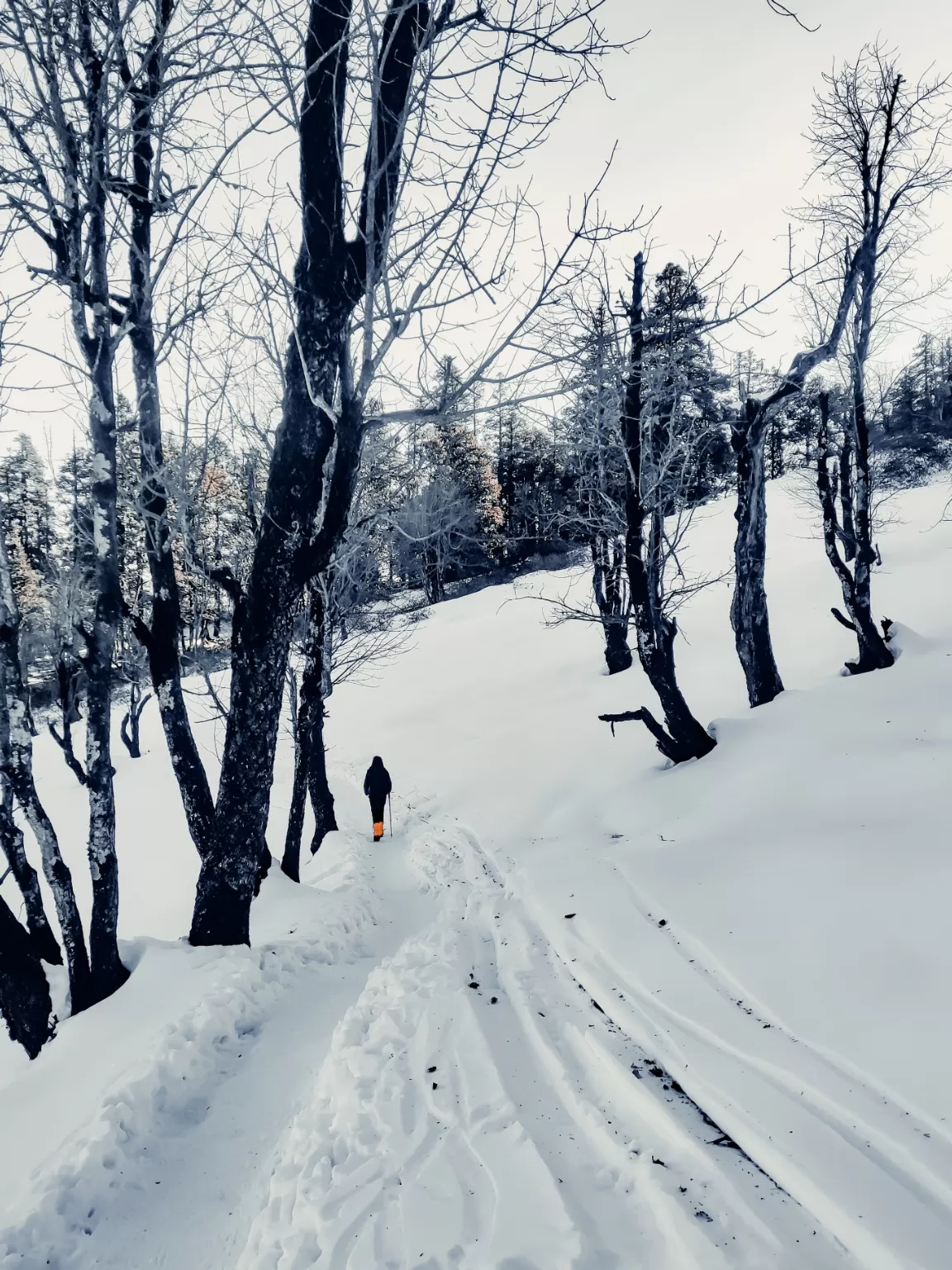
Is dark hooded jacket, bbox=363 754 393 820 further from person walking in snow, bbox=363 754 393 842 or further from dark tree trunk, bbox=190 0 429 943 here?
dark tree trunk, bbox=190 0 429 943

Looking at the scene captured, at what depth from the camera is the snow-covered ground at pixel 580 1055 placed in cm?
259

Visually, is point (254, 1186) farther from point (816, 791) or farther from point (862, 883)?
point (816, 791)

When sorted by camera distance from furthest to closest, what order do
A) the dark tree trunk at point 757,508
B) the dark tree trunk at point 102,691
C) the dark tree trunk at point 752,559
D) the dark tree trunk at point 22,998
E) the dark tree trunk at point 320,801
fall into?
1. the dark tree trunk at point 320,801
2. the dark tree trunk at point 752,559
3. the dark tree trunk at point 757,508
4. the dark tree trunk at point 102,691
5. the dark tree trunk at point 22,998

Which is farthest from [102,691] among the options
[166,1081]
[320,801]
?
[320,801]

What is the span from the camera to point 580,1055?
3.73 metres

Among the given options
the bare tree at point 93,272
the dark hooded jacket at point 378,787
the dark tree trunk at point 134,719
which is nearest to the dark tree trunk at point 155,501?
the bare tree at point 93,272

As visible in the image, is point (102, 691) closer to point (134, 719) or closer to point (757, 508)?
point (757, 508)

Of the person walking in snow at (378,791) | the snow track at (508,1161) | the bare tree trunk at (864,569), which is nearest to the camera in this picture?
the snow track at (508,1161)

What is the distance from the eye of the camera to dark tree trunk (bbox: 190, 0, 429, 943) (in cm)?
396

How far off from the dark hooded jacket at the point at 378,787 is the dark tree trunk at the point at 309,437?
6.35m

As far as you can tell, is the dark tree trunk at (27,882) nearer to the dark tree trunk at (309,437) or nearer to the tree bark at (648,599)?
the dark tree trunk at (309,437)

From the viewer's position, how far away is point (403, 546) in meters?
34.1

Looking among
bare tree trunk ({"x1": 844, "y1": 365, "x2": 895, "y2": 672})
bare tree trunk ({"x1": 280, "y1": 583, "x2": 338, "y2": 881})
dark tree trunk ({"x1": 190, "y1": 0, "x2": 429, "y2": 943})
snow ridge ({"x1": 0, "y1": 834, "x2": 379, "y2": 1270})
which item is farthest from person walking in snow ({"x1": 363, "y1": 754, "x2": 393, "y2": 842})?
bare tree trunk ({"x1": 844, "y1": 365, "x2": 895, "y2": 672})

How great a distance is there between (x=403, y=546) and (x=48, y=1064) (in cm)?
3109
